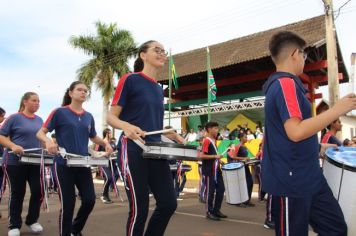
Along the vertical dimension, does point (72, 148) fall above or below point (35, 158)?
above

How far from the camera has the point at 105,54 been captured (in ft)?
115

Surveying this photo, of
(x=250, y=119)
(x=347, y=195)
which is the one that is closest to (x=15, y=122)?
(x=347, y=195)

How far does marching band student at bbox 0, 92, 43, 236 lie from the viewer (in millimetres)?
6258

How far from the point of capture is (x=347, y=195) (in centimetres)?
304

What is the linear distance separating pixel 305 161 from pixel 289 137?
201 millimetres

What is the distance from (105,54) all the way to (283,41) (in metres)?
32.9

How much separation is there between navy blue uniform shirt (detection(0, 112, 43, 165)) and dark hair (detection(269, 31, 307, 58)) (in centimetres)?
426

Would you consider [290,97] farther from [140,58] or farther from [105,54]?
[105,54]

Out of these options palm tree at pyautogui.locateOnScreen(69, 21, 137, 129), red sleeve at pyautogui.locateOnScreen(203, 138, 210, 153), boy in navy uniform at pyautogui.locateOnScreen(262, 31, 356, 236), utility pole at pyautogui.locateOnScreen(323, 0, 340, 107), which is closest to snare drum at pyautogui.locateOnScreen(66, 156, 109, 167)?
boy in navy uniform at pyautogui.locateOnScreen(262, 31, 356, 236)

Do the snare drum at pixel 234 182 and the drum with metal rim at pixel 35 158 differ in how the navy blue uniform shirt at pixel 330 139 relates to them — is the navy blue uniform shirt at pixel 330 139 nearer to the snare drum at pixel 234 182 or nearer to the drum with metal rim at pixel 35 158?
the snare drum at pixel 234 182

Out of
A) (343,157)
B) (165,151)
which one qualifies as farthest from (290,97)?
(165,151)

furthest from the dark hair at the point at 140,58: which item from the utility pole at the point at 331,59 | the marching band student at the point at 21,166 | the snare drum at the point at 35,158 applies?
the utility pole at the point at 331,59

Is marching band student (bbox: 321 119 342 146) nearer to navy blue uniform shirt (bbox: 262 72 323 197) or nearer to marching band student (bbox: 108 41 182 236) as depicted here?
marching band student (bbox: 108 41 182 236)

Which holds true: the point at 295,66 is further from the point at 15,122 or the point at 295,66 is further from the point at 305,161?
the point at 15,122
